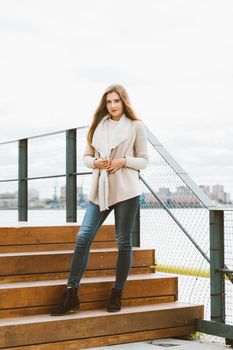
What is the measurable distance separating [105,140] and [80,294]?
1.15 m

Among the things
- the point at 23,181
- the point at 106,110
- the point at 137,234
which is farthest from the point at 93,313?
the point at 23,181

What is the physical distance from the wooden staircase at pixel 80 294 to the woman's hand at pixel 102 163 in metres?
0.84

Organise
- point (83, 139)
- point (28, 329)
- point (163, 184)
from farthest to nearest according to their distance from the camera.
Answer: point (83, 139), point (163, 184), point (28, 329)

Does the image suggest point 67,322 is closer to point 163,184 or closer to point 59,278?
point 59,278

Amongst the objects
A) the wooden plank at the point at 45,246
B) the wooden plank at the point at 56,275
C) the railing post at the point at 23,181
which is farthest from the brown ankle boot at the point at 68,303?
the railing post at the point at 23,181

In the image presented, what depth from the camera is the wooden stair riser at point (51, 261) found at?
516 centimetres

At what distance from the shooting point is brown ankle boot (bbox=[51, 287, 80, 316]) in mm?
4805

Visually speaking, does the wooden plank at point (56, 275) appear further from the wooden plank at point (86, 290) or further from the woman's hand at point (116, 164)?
the woman's hand at point (116, 164)

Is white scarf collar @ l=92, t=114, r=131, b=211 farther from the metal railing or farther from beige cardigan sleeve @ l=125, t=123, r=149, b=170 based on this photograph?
the metal railing

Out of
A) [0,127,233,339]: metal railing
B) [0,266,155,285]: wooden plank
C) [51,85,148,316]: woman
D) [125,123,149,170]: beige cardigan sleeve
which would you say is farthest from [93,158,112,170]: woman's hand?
[0,266,155,285]: wooden plank

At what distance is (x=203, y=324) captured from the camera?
17.2 feet

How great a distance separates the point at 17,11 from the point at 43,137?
1436mm

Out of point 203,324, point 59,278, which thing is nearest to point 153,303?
point 203,324

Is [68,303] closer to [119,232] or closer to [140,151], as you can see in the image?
[119,232]
